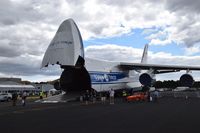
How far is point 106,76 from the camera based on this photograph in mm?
41938

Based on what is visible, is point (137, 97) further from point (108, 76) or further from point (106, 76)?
point (108, 76)

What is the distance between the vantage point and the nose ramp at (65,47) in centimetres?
3160

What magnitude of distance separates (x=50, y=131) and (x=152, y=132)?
134 inches

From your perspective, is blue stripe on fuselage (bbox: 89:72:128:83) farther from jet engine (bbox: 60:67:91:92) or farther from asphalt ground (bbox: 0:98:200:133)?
asphalt ground (bbox: 0:98:200:133)

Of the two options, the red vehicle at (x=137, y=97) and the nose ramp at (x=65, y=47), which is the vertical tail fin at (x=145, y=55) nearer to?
the red vehicle at (x=137, y=97)

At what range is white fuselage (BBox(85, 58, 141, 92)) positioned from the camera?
129 feet

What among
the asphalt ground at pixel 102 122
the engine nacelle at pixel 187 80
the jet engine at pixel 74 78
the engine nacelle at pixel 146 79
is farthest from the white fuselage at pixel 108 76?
the asphalt ground at pixel 102 122

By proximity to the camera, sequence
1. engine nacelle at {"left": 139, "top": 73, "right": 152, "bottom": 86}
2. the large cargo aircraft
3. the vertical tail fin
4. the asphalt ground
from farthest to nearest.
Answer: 1. the vertical tail fin
2. engine nacelle at {"left": 139, "top": 73, "right": 152, "bottom": 86}
3. the large cargo aircraft
4. the asphalt ground

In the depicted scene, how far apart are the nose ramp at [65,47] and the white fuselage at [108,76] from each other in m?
6.69

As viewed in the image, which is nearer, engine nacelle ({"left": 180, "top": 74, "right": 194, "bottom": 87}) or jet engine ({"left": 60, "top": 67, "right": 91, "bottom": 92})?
jet engine ({"left": 60, "top": 67, "right": 91, "bottom": 92})

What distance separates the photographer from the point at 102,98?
40750mm

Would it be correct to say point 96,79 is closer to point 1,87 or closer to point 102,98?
point 102,98

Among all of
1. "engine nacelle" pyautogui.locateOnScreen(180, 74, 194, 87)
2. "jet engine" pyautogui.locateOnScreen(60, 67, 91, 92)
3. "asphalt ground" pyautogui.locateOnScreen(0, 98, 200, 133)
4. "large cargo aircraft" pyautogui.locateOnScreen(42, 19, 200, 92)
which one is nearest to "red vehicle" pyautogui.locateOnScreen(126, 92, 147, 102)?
"large cargo aircraft" pyautogui.locateOnScreen(42, 19, 200, 92)

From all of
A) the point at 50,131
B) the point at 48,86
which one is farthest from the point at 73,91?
the point at 48,86
